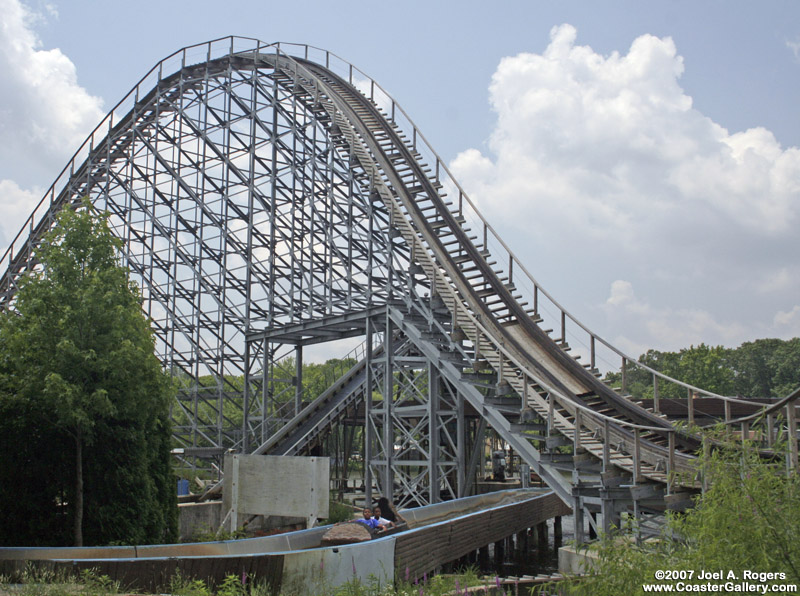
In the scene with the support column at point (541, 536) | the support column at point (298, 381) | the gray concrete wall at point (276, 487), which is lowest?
the support column at point (541, 536)

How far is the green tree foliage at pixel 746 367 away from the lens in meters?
72.0

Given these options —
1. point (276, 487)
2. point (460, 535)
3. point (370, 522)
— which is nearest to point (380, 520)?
point (370, 522)

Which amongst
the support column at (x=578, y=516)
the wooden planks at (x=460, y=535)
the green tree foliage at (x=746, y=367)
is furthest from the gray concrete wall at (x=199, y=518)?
the green tree foliage at (x=746, y=367)

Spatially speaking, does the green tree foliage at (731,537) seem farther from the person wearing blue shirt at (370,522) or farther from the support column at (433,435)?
the support column at (433,435)

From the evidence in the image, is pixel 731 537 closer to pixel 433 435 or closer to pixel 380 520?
pixel 380 520

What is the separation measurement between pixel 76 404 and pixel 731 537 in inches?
509

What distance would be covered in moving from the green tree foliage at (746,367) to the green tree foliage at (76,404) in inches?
2492

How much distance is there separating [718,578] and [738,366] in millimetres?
92332

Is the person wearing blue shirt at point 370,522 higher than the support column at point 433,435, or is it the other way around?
the support column at point 433,435

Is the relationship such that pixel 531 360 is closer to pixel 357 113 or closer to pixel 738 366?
pixel 357 113

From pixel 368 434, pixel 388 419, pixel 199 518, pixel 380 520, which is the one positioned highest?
pixel 388 419

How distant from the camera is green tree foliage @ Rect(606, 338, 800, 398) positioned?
236ft

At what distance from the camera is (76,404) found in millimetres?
14859

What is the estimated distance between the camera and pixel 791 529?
5141 mm
